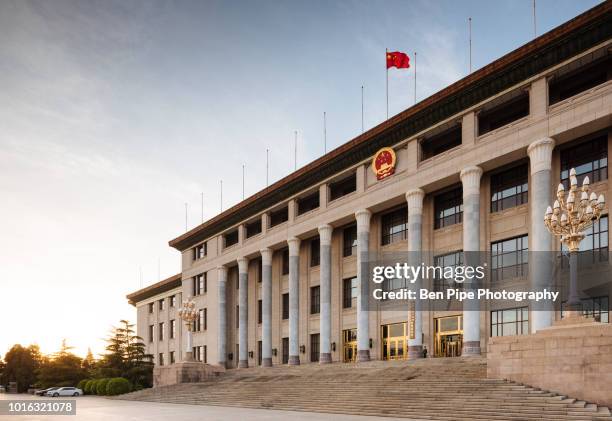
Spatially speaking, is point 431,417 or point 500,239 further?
point 500,239

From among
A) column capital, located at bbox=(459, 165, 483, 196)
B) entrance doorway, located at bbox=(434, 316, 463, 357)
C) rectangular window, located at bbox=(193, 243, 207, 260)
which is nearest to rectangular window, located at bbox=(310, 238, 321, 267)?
entrance doorway, located at bbox=(434, 316, 463, 357)

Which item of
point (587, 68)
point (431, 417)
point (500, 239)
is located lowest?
point (431, 417)

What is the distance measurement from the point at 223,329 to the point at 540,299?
119 ft

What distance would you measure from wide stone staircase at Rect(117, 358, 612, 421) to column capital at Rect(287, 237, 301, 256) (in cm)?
898

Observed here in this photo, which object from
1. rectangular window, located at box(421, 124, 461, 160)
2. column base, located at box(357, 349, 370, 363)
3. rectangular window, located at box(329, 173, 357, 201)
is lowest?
column base, located at box(357, 349, 370, 363)

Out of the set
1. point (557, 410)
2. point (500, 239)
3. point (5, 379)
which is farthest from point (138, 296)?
point (557, 410)

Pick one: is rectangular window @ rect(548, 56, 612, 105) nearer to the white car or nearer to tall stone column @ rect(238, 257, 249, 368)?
tall stone column @ rect(238, 257, 249, 368)

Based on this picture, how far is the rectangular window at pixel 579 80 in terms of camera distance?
96.0 ft

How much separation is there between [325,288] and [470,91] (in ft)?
58.8

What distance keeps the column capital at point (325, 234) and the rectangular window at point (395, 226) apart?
4.20m

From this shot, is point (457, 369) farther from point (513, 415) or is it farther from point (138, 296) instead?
point (138, 296)

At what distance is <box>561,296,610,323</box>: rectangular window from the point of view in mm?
28375

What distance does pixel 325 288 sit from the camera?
44.8 m

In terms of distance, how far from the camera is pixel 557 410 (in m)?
19.8
